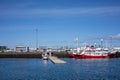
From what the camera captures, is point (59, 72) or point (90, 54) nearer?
point (59, 72)

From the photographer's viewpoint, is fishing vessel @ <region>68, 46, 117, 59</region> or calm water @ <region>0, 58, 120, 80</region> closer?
calm water @ <region>0, 58, 120, 80</region>

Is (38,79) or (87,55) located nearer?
(38,79)

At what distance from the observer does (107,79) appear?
50625 mm

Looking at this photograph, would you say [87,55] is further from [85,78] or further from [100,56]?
Result: [85,78]

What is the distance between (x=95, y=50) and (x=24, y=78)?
96.3 metres

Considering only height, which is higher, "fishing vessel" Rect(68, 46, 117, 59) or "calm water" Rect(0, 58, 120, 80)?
"fishing vessel" Rect(68, 46, 117, 59)

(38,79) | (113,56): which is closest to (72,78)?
(38,79)

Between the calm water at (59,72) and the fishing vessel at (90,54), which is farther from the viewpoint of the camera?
the fishing vessel at (90,54)

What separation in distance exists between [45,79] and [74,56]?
93557 millimetres

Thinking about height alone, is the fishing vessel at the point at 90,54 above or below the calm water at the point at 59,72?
above

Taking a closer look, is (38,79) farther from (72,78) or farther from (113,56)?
(113,56)

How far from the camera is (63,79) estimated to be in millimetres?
50406

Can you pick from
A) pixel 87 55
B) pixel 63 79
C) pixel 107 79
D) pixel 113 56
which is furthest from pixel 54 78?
pixel 113 56

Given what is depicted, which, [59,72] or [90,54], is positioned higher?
[90,54]
